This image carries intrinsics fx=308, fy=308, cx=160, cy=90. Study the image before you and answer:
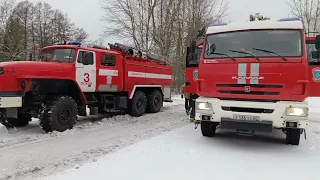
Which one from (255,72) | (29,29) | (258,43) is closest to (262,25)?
(258,43)

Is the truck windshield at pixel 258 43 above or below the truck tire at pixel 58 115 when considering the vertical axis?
above

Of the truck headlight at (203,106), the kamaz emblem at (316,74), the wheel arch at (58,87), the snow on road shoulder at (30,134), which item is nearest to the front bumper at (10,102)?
the wheel arch at (58,87)

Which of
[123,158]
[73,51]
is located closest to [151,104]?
[73,51]

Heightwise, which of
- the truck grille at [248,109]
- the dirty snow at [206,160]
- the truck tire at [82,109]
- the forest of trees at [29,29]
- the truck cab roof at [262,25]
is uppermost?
the forest of trees at [29,29]

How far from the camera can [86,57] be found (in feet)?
30.2

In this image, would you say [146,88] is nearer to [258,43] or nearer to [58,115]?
[58,115]

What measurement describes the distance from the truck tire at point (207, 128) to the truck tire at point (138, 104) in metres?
4.53

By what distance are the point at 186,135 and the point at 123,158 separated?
7.94 feet

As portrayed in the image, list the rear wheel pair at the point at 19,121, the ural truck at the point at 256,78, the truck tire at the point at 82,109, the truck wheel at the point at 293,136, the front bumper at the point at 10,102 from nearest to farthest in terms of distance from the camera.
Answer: the ural truck at the point at 256,78 → the truck wheel at the point at 293,136 → the front bumper at the point at 10,102 → the rear wheel pair at the point at 19,121 → the truck tire at the point at 82,109

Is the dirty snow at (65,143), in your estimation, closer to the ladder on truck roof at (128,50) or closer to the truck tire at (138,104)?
the truck tire at (138,104)

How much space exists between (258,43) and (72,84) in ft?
17.5

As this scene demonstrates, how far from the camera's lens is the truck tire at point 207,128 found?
7.08 metres

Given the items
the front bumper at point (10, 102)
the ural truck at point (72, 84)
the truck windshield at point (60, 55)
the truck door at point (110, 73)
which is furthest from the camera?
the truck door at point (110, 73)

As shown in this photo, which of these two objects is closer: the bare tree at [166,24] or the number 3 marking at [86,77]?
the number 3 marking at [86,77]
